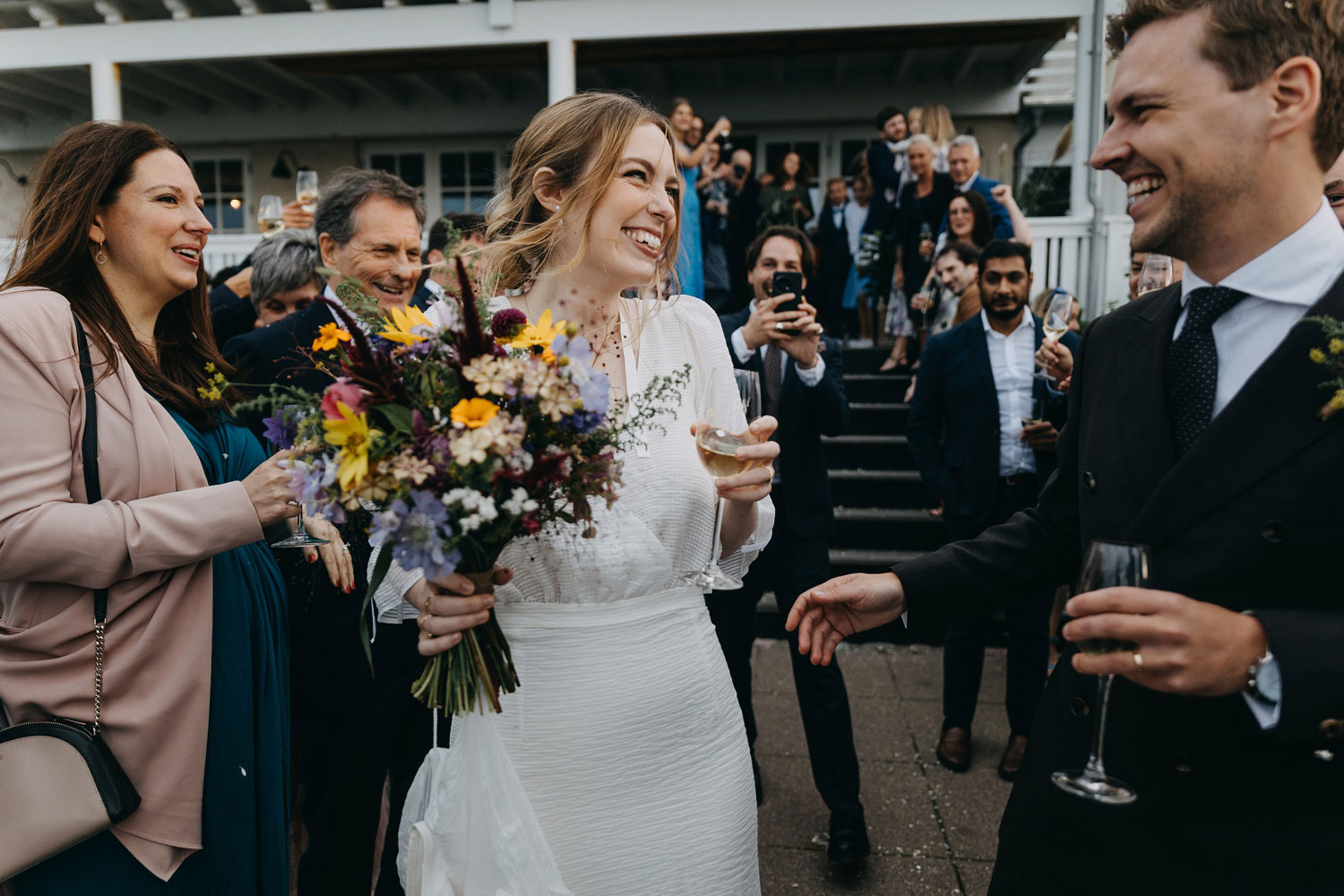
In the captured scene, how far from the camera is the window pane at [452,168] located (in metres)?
14.1

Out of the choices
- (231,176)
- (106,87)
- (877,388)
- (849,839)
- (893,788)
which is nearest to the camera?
(849,839)

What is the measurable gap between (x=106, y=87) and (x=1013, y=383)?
11173 millimetres

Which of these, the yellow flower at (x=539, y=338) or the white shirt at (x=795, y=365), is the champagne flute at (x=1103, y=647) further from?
the white shirt at (x=795, y=365)

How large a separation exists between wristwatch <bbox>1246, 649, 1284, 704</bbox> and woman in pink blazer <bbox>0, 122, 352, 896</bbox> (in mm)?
1682

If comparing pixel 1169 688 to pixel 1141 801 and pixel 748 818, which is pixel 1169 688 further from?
pixel 748 818

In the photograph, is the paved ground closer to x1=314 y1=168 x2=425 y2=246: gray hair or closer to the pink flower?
the pink flower

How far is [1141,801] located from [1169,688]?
12.8 inches

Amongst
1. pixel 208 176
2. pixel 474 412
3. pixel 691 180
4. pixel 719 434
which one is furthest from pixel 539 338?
pixel 208 176

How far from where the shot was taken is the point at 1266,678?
125 cm

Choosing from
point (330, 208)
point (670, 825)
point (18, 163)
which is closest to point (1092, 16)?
point (330, 208)

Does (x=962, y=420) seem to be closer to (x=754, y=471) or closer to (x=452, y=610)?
(x=754, y=471)

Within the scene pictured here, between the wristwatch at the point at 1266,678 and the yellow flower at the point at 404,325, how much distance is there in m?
1.38

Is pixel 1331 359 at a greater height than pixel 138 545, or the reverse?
pixel 1331 359

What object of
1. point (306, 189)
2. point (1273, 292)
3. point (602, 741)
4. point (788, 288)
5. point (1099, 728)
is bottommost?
point (602, 741)
